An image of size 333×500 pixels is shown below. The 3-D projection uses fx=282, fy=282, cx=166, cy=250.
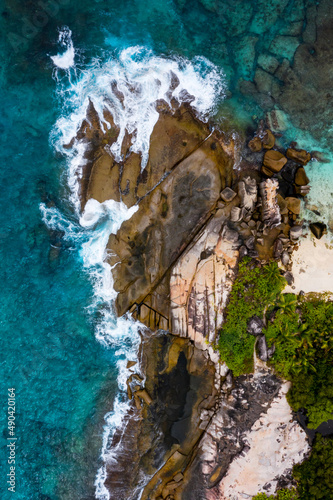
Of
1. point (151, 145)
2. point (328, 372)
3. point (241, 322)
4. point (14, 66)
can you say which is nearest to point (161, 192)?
point (151, 145)

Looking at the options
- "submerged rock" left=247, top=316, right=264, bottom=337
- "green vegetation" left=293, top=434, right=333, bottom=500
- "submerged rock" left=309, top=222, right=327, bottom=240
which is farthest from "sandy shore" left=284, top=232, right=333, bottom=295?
"green vegetation" left=293, top=434, right=333, bottom=500

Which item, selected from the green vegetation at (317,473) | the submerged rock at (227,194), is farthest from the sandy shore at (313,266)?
the green vegetation at (317,473)

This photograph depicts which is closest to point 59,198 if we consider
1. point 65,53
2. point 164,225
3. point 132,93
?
point 164,225

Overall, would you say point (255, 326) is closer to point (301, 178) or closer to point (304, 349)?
point (304, 349)

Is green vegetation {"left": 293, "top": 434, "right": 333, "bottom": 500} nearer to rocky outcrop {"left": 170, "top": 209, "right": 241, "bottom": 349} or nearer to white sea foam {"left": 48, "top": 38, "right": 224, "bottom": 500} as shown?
rocky outcrop {"left": 170, "top": 209, "right": 241, "bottom": 349}

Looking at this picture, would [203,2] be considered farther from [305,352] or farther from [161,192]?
[305,352]
